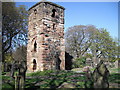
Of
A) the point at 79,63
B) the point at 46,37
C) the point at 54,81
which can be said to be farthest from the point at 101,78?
the point at 79,63

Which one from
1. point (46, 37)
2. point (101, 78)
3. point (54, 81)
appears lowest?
point (54, 81)

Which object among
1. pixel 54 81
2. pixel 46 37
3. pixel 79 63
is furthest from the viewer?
pixel 79 63

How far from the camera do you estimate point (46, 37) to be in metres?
14.5

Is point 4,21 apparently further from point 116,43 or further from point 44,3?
point 116,43

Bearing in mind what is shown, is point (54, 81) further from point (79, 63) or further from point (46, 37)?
point (79, 63)

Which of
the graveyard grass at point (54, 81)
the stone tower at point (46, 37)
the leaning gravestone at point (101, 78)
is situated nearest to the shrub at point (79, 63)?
the stone tower at point (46, 37)

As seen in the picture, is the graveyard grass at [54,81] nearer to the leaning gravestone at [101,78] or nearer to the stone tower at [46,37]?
the leaning gravestone at [101,78]

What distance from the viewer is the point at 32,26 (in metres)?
16.3

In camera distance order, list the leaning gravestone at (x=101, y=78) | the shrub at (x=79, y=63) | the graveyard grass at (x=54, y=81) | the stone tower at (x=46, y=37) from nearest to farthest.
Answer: the leaning gravestone at (x=101, y=78)
the graveyard grass at (x=54, y=81)
the stone tower at (x=46, y=37)
the shrub at (x=79, y=63)

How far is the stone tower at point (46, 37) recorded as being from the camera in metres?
14.2

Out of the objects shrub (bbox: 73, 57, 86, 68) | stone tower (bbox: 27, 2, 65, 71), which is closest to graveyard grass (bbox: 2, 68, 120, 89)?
stone tower (bbox: 27, 2, 65, 71)

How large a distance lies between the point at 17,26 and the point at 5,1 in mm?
4112

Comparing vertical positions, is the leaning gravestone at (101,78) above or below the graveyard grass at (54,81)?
above

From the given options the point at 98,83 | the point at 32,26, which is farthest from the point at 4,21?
the point at 98,83
